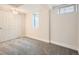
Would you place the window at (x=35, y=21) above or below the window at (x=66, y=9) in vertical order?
below

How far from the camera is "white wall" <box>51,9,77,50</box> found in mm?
1770

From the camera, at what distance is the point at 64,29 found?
1.84m

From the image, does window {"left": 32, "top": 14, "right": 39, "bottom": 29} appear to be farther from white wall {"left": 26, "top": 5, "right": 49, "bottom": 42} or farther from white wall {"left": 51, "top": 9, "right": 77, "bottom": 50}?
white wall {"left": 51, "top": 9, "right": 77, "bottom": 50}

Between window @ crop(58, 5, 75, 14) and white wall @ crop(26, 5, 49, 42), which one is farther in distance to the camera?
white wall @ crop(26, 5, 49, 42)

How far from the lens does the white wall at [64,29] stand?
1.77 m

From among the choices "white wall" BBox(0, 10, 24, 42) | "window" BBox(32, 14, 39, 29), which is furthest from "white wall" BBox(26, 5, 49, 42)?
"white wall" BBox(0, 10, 24, 42)

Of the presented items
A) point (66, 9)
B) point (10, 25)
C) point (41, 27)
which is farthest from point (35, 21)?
point (66, 9)

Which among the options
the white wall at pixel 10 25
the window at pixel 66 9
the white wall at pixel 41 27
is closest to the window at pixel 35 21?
the white wall at pixel 41 27

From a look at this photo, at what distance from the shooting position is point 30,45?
189 centimetres

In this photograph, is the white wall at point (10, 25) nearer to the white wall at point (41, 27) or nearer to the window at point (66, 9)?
the white wall at point (41, 27)
